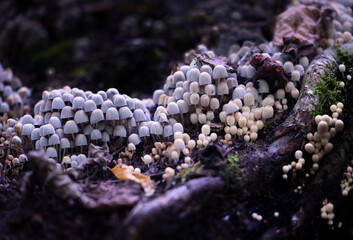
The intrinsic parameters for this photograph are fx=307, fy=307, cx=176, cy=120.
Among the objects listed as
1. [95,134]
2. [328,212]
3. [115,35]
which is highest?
[115,35]

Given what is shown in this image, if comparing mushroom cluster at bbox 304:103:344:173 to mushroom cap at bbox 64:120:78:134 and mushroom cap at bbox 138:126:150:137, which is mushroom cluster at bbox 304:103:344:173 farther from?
mushroom cap at bbox 64:120:78:134

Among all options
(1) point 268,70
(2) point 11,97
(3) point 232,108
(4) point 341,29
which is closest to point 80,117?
(3) point 232,108

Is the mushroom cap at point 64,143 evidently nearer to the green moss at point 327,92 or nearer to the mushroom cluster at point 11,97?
the mushroom cluster at point 11,97

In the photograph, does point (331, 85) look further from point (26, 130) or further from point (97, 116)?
point (26, 130)

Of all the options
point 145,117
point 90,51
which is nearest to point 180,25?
point 90,51

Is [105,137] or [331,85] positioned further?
[331,85]

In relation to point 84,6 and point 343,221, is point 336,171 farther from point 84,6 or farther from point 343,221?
point 84,6

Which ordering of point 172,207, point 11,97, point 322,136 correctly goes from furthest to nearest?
point 11,97 → point 322,136 → point 172,207
